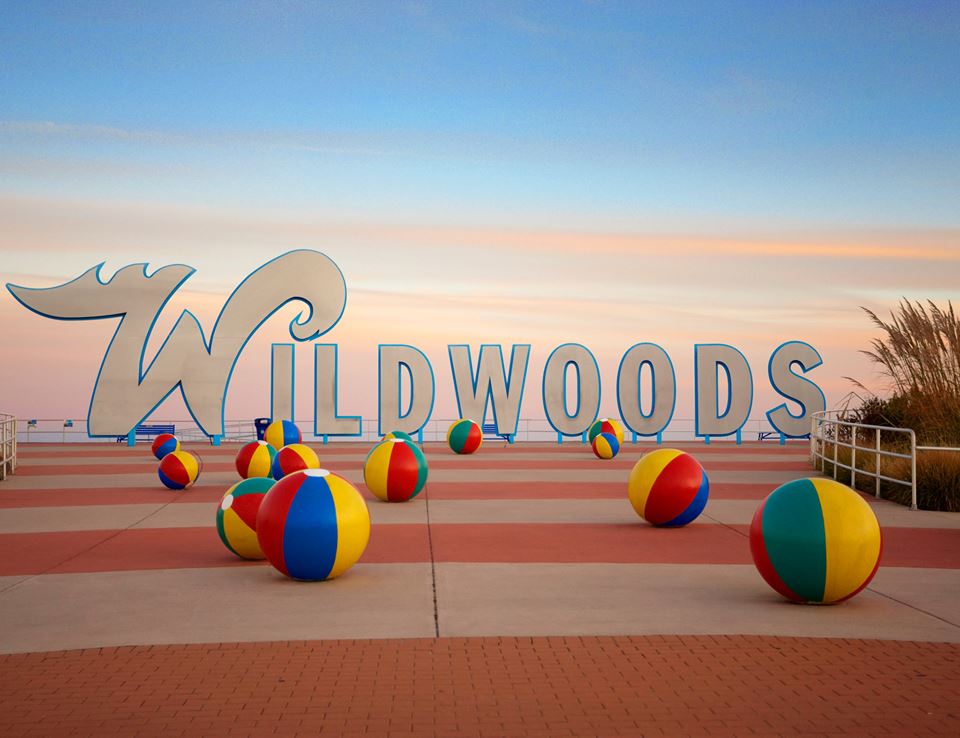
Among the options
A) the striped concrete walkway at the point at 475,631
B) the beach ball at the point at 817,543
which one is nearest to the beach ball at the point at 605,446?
the striped concrete walkway at the point at 475,631

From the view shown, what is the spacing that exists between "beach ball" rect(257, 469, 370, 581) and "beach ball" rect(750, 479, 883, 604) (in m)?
3.89

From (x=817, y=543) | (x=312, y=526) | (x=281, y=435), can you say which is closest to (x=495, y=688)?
(x=817, y=543)

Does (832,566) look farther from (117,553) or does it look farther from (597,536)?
(117,553)

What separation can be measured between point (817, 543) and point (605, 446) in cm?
2250

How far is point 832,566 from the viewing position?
9203 mm

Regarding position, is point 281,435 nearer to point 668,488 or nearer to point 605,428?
point 605,428

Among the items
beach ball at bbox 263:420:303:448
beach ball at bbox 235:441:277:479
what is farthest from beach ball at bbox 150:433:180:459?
beach ball at bbox 235:441:277:479

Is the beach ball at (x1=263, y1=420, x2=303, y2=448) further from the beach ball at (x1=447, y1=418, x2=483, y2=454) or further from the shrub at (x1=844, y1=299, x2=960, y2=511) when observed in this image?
the shrub at (x1=844, y1=299, x2=960, y2=511)

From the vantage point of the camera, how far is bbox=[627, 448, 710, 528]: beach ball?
14.7 m

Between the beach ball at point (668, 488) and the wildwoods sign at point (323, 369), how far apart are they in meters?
23.2

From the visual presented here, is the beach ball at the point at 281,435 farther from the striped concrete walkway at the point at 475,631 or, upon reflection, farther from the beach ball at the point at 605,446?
the striped concrete walkway at the point at 475,631

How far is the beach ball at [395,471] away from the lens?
18.0m

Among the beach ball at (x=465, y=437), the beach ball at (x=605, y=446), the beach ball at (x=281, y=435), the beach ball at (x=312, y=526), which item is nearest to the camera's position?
the beach ball at (x=312, y=526)

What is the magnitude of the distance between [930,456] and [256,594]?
13.2m
